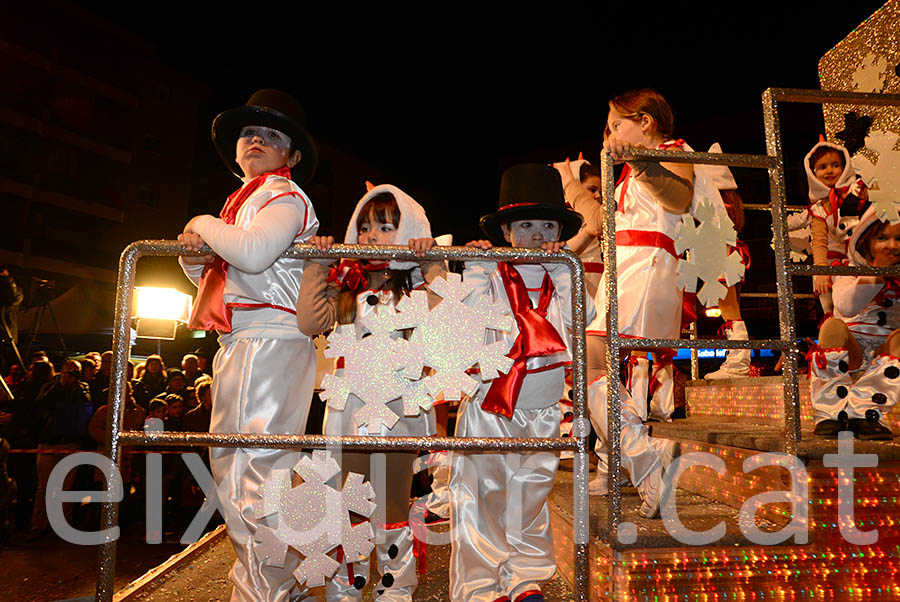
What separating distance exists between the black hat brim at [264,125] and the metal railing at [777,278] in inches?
48.3

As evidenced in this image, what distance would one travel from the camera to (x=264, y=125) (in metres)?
2.42

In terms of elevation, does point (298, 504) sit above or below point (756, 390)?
below

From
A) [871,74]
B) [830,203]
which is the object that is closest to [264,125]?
[830,203]

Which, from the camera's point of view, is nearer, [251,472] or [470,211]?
[251,472]

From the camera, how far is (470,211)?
12.9 metres

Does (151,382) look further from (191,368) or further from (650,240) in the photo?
Result: (650,240)

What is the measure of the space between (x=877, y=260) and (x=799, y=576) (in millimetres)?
1903

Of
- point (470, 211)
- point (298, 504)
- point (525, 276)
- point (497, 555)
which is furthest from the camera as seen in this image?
point (470, 211)

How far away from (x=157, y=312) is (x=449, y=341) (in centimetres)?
744

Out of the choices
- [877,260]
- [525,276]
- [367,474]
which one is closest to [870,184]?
[877,260]

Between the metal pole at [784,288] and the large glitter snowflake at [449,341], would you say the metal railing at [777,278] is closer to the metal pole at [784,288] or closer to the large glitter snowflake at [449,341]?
the metal pole at [784,288]

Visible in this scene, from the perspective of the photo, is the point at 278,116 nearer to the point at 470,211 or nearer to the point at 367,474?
the point at 367,474

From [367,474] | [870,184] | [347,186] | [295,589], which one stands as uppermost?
[347,186]

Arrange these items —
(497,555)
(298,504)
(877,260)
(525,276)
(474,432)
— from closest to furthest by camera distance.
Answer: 1. (298,504)
2. (497,555)
3. (474,432)
4. (525,276)
5. (877,260)
